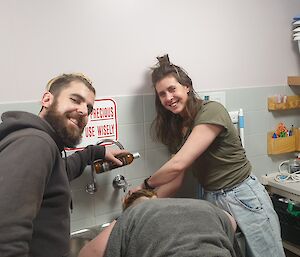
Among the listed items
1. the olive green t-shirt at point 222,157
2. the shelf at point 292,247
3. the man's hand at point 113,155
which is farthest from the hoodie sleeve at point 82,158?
the shelf at point 292,247

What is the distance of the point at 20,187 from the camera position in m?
0.70

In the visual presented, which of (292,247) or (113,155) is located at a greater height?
(113,155)

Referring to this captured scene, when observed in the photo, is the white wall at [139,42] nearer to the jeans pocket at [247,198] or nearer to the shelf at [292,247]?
the jeans pocket at [247,198]

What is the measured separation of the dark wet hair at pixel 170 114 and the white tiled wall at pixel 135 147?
0.15 ft

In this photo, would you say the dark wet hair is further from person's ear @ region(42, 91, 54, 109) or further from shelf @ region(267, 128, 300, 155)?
shelf @ region(267, 128, 300, 155)

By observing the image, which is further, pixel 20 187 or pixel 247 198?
pixel 247 198

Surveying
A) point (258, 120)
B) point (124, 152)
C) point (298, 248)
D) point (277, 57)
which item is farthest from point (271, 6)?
point (298, 248)

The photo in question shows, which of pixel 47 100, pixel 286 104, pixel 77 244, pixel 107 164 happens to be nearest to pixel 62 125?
pixel 47 100

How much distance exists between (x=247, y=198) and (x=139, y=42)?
3.00 ft

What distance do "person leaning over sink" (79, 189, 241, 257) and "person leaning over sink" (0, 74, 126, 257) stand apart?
144 millimetres

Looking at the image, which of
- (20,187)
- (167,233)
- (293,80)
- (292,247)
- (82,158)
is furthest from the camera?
(293,80)

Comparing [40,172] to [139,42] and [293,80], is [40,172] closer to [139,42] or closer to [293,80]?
[139,42]

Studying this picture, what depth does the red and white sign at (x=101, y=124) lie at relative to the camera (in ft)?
4.91

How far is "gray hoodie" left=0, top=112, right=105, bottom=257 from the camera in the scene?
68 cm
